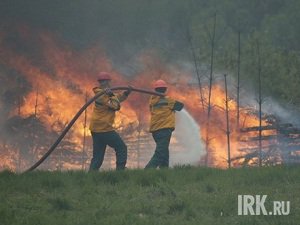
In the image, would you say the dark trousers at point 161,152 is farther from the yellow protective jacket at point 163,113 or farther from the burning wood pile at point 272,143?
the burning wood pile at point 272,143

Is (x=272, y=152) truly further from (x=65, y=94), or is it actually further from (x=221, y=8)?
(x=221, y=8)

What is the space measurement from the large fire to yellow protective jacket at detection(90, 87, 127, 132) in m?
11.5

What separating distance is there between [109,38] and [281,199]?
79.5 feet

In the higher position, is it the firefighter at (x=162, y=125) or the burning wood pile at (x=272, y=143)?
the burning wood pile at (x=272, y=143)

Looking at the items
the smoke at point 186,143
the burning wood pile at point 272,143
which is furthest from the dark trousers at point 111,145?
the smoke at point 186,143

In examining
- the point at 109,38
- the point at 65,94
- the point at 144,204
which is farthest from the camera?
the point at 109,38

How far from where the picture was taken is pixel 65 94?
925 inches

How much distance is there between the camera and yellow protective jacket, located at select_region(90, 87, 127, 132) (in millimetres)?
11266

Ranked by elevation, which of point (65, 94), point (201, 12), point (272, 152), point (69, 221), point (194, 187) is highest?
point (201, 12)

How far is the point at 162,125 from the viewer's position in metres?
11.6

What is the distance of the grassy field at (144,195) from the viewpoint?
20.6 ft

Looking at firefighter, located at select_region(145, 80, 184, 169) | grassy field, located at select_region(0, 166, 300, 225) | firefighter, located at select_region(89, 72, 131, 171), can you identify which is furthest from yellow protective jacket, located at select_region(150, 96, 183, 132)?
grassy field, located at select_region(0, 166, 300, 225)

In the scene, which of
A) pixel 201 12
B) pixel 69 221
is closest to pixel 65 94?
pixel 201 12

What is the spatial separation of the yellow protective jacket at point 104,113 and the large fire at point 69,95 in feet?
37.7
